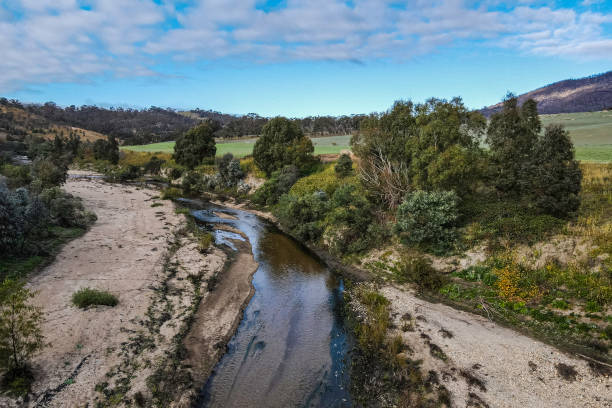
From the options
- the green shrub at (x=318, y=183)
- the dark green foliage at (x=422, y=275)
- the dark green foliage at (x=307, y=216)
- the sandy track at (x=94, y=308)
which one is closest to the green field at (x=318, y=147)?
the green shrub at (x=318, y=183)

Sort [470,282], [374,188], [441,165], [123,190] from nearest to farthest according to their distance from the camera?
[470,282] < [441,165] < [374,188] < [123,190]

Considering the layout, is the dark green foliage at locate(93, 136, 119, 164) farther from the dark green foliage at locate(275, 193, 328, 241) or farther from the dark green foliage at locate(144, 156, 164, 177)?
the dark green foliage at locate(275, 193, 328, 241)

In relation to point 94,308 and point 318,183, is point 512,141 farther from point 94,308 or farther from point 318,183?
point 94,308

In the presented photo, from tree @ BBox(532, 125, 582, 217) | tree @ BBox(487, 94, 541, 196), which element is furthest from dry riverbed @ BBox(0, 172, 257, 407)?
tree @ BBox(487, 94, 541, 196)

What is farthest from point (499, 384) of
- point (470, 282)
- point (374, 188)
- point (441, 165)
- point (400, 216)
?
point (374, 188)

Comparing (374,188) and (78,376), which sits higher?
(374,188)

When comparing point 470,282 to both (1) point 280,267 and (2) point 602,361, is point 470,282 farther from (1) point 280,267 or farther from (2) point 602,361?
(1) point 280,267

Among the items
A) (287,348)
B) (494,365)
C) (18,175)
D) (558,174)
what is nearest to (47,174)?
(18,175)

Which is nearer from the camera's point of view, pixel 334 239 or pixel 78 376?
pixel 78 376
